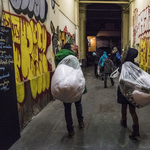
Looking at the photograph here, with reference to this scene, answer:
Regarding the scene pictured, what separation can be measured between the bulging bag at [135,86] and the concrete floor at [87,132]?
2.42ft

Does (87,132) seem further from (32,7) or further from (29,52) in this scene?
(32,7)

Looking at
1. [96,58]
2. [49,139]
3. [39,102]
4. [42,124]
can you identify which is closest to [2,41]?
[49,139]

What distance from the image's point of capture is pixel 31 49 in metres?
4.44

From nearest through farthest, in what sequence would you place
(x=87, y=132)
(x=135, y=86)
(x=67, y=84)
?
1. (x=67, y=84)
2. (x=135, y=86)
3. (x=87, y=132)

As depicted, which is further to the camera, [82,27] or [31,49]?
[82,27]

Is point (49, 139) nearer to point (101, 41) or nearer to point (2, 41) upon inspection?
point (2, 41)

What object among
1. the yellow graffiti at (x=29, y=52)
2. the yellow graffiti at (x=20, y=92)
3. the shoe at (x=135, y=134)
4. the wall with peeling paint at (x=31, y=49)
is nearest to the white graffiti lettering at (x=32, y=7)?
the wall with peeling paint at (x=31, y=49)

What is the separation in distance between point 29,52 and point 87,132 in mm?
2386

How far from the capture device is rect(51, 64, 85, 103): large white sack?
284 cm

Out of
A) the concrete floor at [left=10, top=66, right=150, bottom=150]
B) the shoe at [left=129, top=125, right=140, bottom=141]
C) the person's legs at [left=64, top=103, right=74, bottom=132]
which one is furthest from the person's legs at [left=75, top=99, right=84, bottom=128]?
the shoe at [left=129, top=125, right=140, bottom=141]

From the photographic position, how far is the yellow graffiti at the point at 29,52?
11.9 feet

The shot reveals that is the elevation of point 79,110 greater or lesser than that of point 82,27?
lesser

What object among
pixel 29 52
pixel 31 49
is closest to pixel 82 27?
pixel 31 49

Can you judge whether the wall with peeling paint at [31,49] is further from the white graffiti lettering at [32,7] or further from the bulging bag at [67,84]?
the bulging bag at [67,84]
